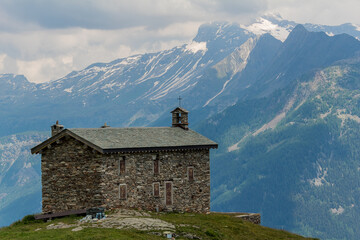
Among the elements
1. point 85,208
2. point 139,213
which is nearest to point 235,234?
point 139,213

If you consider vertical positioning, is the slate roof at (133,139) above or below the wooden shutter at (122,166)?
above

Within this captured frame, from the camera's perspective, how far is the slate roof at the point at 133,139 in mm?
62594

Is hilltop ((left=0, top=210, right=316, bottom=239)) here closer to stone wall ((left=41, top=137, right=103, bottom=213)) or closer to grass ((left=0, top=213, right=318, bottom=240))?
grass ((left=0, top=213, right=318, bottom=240))

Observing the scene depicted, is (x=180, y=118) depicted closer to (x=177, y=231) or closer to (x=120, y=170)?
(x=120, y=170)

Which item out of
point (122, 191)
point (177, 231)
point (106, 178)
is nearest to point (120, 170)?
point (106, 178)

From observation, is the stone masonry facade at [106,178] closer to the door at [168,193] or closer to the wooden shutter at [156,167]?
the door at [168,193]

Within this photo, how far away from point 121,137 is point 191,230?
654 inches

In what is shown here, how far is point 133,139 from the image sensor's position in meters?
67.2

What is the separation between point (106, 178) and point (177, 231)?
480 inches

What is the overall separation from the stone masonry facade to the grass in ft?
8.71

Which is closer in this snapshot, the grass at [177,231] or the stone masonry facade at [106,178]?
the grass at [177,231]

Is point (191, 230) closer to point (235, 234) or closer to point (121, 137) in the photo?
point (235, 234)

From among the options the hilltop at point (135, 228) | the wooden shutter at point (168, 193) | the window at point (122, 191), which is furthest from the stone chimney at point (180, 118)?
the window at point (122, 191)

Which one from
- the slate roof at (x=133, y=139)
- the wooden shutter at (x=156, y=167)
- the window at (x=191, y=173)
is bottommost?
the window at (x=191, y=173)
